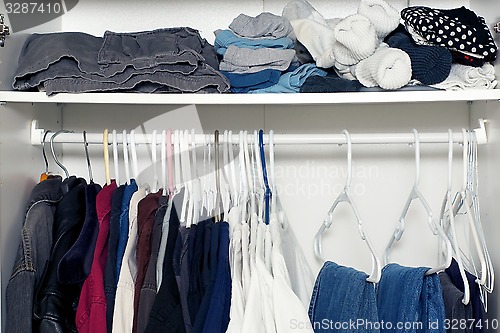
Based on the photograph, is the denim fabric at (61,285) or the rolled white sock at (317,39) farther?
the rolled white sock at (317,39)

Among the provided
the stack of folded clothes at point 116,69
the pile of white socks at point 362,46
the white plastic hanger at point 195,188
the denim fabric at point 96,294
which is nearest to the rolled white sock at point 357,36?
the pile of white socks at point 362,46

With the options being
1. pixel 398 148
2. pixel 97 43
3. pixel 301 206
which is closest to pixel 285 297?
pixel 301 206

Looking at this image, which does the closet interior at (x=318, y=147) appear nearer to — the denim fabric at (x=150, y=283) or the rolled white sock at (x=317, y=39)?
the rolled white sock at (x=317, y=39)

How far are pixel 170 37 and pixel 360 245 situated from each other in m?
0.69

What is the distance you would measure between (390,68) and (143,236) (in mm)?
A: 597

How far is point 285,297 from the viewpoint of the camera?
1.25 metres

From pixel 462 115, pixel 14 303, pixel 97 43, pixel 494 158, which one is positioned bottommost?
pixel 14 303

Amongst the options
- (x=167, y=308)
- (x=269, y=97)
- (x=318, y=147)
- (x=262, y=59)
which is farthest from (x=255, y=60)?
(x=167, y=308)

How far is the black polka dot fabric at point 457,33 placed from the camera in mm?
1366

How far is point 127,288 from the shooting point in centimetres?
131

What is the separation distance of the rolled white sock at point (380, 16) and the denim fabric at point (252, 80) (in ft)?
Result: 0.73

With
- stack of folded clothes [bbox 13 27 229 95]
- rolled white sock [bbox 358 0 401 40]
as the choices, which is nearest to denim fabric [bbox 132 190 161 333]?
stack of folded clothes [bbox 13 27 229 95]

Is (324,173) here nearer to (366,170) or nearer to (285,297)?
(366,170)

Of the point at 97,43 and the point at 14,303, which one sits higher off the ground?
the point at 97,43
